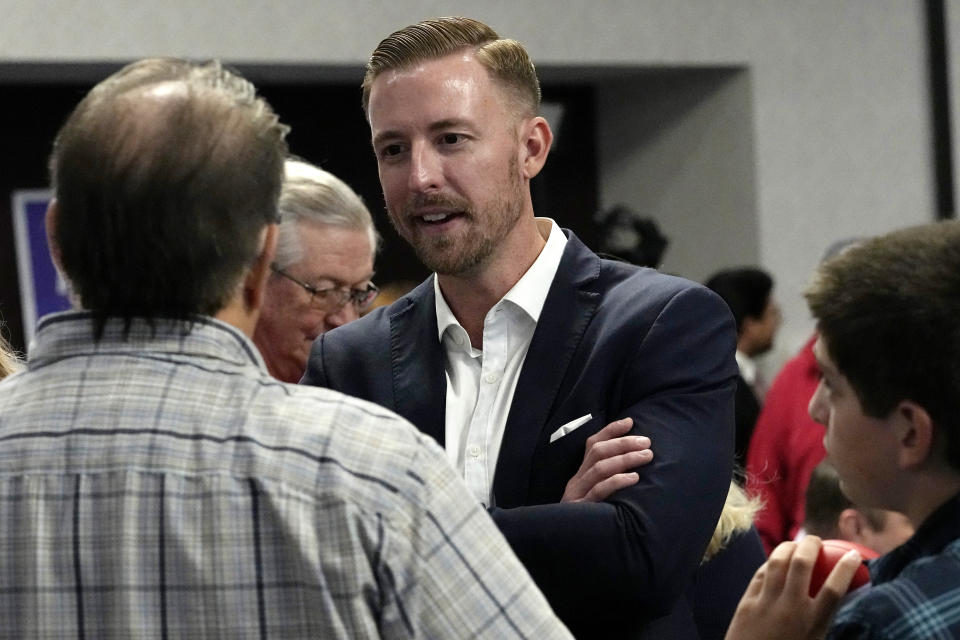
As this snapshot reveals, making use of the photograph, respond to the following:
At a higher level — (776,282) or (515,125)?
(515,125)

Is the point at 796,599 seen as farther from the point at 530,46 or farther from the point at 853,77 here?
the point at 853,77

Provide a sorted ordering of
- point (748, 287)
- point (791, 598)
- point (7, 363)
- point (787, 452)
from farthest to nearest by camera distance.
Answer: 1. point (748, 287)
2. point (787, 452)
3. point (7, 363)
4. point (791, 598)

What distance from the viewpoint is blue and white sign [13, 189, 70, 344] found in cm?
600

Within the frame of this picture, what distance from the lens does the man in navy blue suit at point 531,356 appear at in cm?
176

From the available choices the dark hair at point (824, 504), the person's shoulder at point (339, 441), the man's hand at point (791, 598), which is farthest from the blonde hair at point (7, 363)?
the dark hair at point (824, 504)

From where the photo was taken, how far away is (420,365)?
6.55ft

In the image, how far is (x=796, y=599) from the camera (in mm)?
1562

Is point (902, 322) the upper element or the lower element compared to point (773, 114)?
upper

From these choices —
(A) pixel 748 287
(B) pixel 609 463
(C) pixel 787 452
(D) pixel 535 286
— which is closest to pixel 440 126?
(D) pixel 535 286

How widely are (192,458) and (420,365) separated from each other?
0.83 m

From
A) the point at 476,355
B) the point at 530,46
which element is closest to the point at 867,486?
Result: the point at 476,355

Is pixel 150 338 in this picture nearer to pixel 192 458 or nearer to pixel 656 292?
pixel 192 458

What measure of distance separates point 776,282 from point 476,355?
493 cm

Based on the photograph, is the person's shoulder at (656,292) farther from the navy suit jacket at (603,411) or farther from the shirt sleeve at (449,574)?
the shirt sleeve at (449,574)
